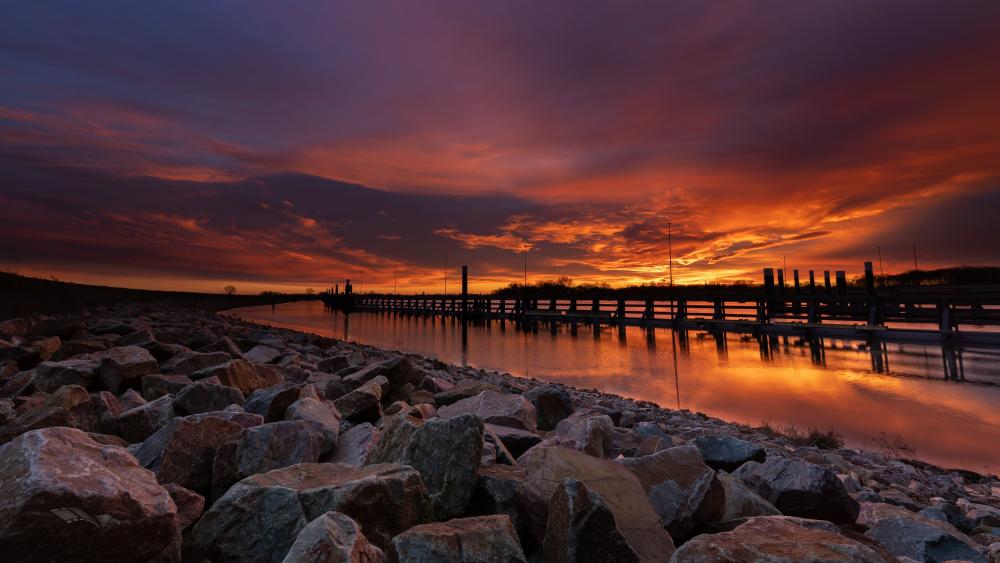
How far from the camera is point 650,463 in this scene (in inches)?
113

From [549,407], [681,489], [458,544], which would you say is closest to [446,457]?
[458,544]

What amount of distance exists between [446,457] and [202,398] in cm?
291

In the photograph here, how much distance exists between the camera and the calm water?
805 centimetres

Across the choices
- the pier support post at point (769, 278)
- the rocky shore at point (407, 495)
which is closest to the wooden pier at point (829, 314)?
the pier support post at point (769, 278)

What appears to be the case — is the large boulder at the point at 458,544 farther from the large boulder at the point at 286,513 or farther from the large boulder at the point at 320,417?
the large boulder at the point at 320,417

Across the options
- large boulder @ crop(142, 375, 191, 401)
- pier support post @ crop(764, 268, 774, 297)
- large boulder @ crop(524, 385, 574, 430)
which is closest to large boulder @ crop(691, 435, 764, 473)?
large boulder @ crop(524, 385, 574, 430)

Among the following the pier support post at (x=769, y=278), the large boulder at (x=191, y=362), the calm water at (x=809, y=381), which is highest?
the pier support post at (x=769, y=278)

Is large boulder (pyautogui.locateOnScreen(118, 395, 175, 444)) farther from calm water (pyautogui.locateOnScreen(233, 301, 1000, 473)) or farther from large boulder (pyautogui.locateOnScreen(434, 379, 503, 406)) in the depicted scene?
calm water (pyautogui.locateOnScreen(233, 301, 1000, 473))

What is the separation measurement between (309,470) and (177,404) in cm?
251

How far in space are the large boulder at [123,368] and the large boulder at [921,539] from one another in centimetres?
740

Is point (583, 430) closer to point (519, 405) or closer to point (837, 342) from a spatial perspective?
point (519, 405)

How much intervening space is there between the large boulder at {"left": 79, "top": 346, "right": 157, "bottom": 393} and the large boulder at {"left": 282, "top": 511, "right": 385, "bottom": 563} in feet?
17.8

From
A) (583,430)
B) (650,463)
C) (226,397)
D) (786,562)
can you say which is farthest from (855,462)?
(226,397)

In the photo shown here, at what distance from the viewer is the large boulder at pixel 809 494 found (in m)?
2.96
